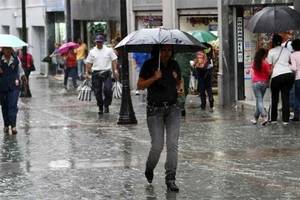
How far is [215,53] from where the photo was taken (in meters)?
20.4

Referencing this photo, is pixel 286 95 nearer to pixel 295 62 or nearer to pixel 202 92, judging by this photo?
pixel 295 62

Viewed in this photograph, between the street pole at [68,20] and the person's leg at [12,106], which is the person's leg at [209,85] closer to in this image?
the person's leg at [12,106]

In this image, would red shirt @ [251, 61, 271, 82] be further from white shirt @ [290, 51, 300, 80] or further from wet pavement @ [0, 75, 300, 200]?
wet pavement @ [0, 75, 300, 200]

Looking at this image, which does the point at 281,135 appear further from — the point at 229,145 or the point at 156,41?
the point at 156,41

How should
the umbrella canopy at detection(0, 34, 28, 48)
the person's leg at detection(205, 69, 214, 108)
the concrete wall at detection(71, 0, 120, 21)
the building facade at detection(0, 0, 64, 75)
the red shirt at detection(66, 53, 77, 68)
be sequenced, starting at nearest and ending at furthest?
1. the umbrella canopy at detection(0, 34, 28, 48)
2. the person's leg at detection(205, 69, 214, 108)
3. the concrete wall at detection(71, 0, 120, 21)
4. the red shirt at detection(66, 53, 77, 68)
5. the building facade at detection(0, 0, 64, 75)

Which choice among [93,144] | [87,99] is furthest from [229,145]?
[87,99]

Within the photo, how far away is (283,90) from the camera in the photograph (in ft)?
45.7

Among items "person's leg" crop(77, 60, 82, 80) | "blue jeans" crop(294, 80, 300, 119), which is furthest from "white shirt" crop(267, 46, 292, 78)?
"person's leg" crop(77, 60, 82, 80)

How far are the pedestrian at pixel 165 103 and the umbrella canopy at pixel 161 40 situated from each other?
0.32ft

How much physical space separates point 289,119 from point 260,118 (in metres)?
0.82

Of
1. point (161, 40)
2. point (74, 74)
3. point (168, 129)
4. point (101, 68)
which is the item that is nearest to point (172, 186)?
point (168, 129)

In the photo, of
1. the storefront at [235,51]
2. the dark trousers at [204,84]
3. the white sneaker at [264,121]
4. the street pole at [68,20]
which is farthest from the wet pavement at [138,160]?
the street pole at [68,20]

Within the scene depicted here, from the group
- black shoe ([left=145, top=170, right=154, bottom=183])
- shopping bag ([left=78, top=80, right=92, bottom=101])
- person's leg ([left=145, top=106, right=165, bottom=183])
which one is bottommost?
black shoe ([left=145, top=170, right=154, bottom=183])

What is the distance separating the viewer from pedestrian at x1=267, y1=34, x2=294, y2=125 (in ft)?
45.2
